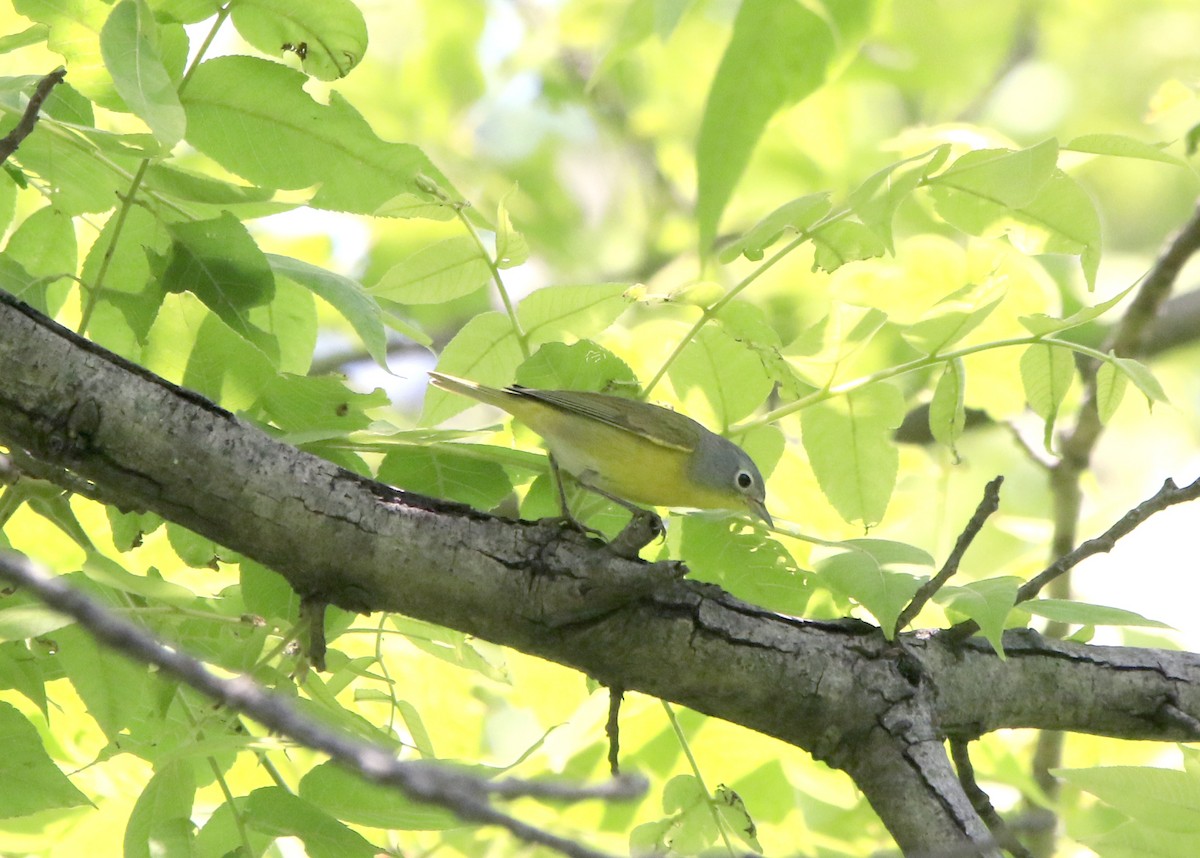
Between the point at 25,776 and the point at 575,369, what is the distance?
149 centimetres

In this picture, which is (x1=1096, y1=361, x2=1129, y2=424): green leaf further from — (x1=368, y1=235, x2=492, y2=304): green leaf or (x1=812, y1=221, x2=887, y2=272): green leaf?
(x1=368, y1=235, x2=492, y2=304): green leaf

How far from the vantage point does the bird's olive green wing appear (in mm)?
3247

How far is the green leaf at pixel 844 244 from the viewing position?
2684 millimetres

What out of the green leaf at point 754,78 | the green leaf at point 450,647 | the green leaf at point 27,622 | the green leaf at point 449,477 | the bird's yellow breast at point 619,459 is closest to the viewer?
the green leaf at point 27,622

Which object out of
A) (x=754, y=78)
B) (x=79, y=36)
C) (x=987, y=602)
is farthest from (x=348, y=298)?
(x=987, y=602)

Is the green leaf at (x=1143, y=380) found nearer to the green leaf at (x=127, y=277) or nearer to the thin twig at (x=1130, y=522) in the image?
the thin twig at (x=1130, y=522)

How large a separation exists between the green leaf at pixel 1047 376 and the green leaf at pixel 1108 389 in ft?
0.23

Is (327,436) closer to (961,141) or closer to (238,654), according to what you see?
(238,654)

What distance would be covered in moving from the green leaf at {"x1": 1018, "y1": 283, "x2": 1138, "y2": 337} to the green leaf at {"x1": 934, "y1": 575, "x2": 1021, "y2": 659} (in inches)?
24.4

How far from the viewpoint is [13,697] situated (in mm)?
3836

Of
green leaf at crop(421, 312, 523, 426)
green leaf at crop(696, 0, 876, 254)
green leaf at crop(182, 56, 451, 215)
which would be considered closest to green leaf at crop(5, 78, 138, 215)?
green leaf at crop(182, 56, 451, 215)

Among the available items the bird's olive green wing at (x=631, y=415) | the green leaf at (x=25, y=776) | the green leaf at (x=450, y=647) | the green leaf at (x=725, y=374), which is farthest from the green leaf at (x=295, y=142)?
the green leaf at (x=25, y=776)

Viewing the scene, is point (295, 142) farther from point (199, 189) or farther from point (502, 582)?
point (502, 582)

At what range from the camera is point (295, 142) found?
2.71m
